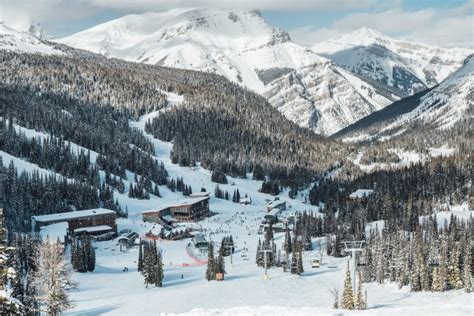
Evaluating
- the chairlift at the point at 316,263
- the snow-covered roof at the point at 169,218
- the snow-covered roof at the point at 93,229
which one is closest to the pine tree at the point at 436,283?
the chairlift at the point at 316,263

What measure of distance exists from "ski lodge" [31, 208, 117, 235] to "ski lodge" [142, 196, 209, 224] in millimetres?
18062

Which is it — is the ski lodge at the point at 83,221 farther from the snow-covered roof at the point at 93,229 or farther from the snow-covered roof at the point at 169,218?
the snow-covered roof at the point at 169,218

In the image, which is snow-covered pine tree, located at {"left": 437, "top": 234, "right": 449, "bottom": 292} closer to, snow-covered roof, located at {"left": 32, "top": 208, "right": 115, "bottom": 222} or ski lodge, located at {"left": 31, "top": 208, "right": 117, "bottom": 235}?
ski lodge, located at {"left": 31, "top": 208, "right": 117, "bottom": 235}

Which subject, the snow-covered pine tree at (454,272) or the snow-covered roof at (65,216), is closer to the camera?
the snow-covered pine tree at (454,272)

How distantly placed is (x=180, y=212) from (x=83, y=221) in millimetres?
35695

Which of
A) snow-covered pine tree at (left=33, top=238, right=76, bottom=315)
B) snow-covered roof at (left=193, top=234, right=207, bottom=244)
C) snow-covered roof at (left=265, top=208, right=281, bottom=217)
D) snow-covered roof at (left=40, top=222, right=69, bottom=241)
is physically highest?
snow-covered roof at (left=265, top=208, right=281, bottom=217)

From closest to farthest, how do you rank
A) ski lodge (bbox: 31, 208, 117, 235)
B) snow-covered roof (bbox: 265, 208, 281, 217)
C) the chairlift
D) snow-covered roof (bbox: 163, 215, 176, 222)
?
the chairlift, ski lodge (bbox: 31, 208, 117, 235), snow-covered roof (bbox: 163, 215, 176, 222), snow-covered roof (bbox: 265, 208, 281, 217)

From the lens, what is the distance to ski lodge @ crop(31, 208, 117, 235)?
490ft

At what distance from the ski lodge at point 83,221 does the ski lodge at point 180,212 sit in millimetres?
18062

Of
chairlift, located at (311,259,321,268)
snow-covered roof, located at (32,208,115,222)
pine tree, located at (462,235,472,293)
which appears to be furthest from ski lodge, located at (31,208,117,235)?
pine tree, located at (462,235,472,293)

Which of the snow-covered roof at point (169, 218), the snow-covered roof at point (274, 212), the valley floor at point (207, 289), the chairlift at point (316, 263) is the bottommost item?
the valley floor at point (207, 289)

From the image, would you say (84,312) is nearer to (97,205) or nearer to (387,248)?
A: (387,248)

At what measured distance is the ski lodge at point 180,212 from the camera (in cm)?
17375

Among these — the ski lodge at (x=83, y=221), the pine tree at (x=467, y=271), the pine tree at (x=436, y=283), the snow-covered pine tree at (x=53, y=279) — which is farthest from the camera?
the ski lodge at (x=83, y=221)
